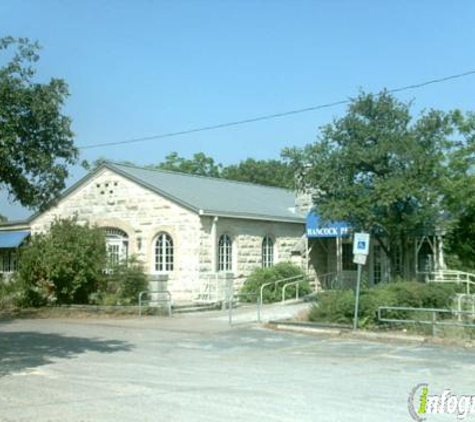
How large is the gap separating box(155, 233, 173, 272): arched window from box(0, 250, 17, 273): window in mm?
9573

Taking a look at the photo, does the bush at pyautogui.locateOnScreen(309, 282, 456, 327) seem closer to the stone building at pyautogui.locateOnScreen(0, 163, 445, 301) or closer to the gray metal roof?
the stone building at pyautogui.locateOnScreen(0, 163, 445, 301)

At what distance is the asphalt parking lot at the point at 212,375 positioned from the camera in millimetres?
8227

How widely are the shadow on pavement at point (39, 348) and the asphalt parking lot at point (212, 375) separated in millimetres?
22

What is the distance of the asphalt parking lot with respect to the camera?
27.0ft

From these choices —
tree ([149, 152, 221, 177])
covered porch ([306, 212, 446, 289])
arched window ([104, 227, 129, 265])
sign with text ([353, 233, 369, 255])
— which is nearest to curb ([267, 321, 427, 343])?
sign with text ([353, 233, 369, 255])

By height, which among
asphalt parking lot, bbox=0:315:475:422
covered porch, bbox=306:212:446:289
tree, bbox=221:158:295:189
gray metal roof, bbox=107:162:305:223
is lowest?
asphalt parking lot, bbox=0:315:475:422

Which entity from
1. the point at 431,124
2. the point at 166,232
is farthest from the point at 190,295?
the point at 431,124

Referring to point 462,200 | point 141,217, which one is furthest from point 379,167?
point 141,217

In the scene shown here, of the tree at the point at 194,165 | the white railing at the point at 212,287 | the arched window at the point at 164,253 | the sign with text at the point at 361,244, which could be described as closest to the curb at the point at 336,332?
the sign with text at the point at 361,244

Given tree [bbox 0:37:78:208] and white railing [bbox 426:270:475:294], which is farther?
white railing [bbox 426:270:475:294]

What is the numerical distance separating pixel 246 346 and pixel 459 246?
49.9ft

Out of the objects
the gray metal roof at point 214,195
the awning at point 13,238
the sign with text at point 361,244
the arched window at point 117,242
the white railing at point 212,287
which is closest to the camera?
the sign with text at point 361,244

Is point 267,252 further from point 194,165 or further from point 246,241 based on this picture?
point 194,165

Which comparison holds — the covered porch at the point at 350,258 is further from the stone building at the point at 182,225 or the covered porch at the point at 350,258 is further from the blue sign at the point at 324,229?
the stone building at the point at 182,225
